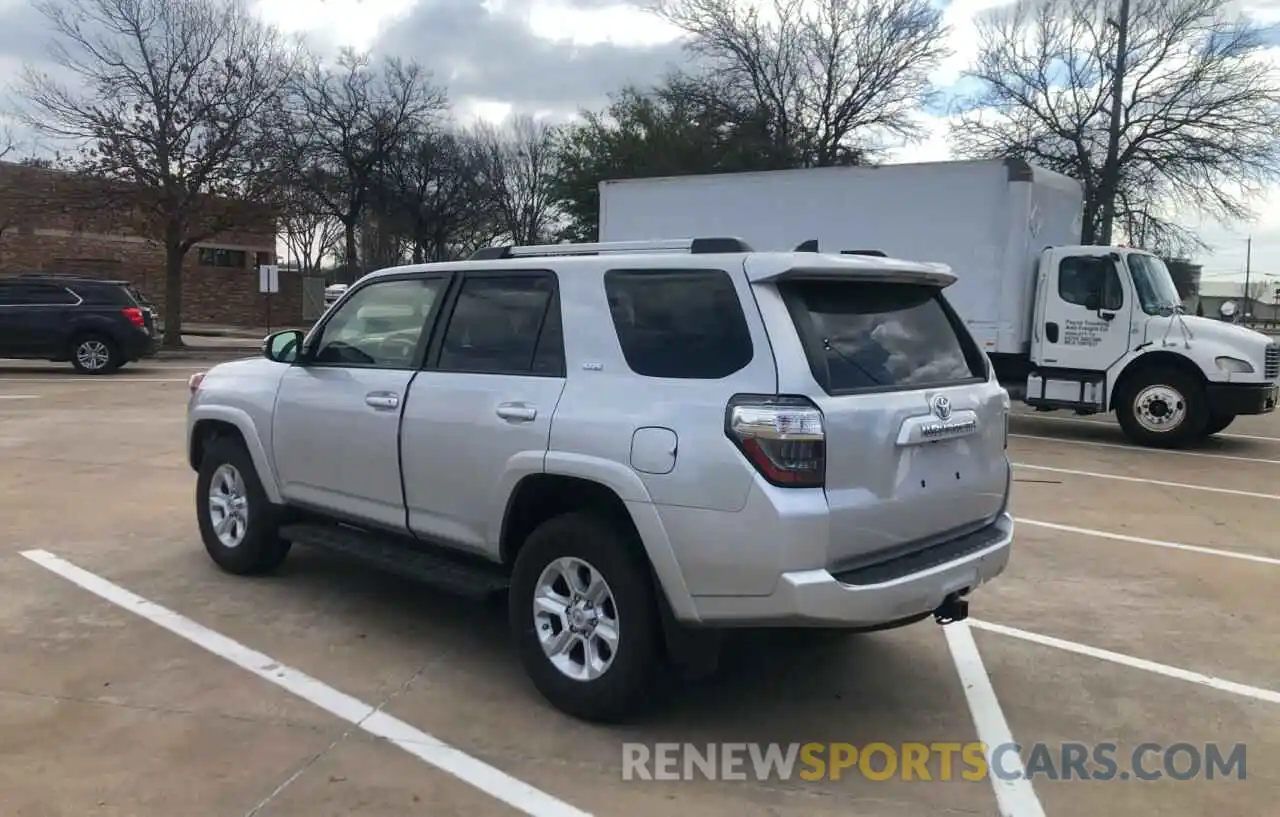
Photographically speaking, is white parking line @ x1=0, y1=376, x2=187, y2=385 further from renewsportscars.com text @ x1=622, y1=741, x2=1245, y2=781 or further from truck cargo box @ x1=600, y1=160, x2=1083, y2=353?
renewsportscars.com text @ x1=622, y1=741, x2=1245, y2=781

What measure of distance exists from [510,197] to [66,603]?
47.1 m

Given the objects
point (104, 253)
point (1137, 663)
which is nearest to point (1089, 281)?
point (1137, 663)

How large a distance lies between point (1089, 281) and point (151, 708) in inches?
449

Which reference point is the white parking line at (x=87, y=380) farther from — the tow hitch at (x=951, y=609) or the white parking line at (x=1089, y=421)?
the tow hitch at (x=951, y=609)

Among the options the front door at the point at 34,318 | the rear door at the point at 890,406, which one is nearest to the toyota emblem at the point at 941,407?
the rear door at the point at 890,406

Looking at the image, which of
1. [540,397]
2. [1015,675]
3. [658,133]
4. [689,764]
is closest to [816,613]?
→ [689,764]

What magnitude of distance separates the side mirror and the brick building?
21451 mm

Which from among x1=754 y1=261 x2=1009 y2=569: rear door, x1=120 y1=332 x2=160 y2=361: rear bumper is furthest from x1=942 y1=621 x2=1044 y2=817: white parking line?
x1=120 y1=332 x2=160 y2=361: rear bumper

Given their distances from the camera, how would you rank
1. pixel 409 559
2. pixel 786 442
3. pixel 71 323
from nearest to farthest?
pixel 786 442
pixel 409 559
pixel 71 323

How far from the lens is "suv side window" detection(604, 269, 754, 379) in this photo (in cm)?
372

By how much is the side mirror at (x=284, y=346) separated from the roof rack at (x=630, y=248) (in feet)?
4.05

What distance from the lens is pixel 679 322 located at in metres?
3.91

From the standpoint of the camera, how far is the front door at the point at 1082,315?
12.2 meters

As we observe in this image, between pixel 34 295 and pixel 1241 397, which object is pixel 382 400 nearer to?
pixel 1241 397
